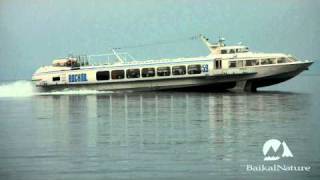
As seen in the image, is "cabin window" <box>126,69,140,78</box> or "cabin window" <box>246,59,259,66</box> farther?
"cabin window" <box>126,69,140,78</box>

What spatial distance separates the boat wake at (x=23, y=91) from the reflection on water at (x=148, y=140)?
14021mm

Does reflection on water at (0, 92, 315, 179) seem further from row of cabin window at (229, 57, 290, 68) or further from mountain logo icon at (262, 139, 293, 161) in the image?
row of cabin window at (229, 57, 290, 68)

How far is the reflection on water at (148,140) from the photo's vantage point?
39.8ft

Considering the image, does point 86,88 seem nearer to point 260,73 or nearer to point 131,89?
point 131,89

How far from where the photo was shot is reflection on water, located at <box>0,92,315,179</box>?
1212 centimetres

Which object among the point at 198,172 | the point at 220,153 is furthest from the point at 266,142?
the point at 198,172

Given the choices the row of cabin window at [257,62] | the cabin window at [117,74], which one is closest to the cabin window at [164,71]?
the cabin window at [117,74]

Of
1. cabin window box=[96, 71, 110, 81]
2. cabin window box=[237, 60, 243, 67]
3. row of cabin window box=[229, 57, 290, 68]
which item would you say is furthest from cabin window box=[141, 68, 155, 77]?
cabin window box=[237, 60, 243, 67]

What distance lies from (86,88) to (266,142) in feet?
81.2

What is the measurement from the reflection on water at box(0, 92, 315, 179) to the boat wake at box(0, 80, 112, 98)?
1402 centimetres

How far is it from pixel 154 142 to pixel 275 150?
2939 mm

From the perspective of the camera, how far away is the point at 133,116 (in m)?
22.0

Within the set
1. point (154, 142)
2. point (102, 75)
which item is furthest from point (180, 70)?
point (154, 142)

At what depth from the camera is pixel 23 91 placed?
44.5m
